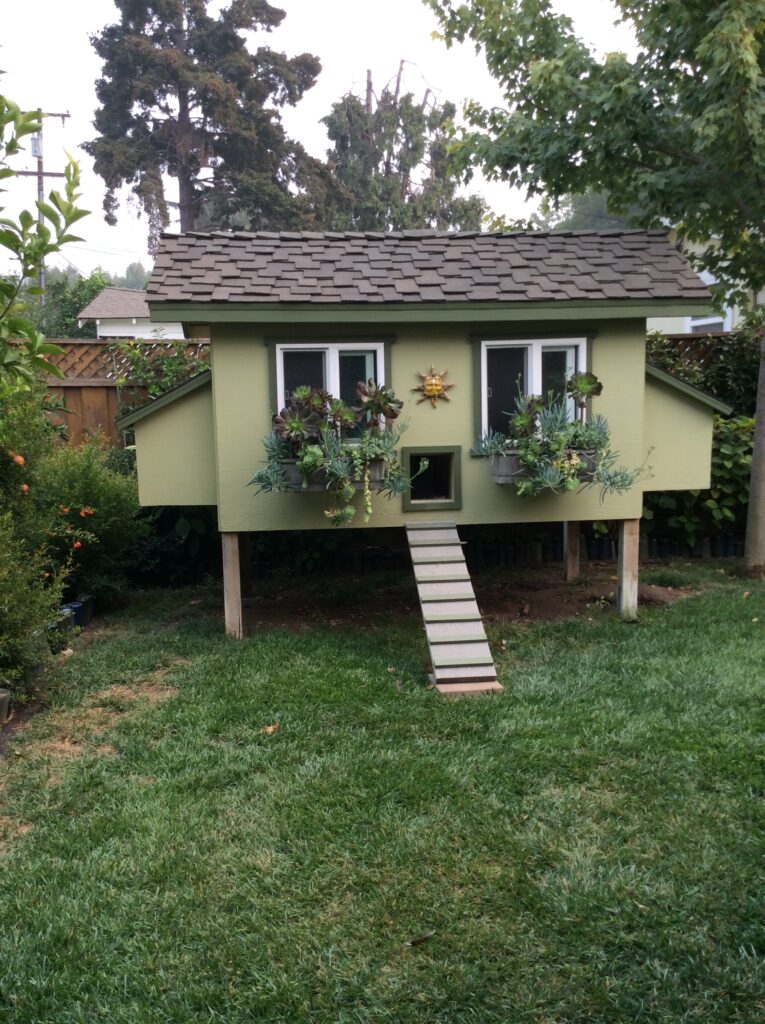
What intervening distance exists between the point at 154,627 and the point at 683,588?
446 centimetres

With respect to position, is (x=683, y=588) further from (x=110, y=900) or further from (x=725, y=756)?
(x=110, y=900)

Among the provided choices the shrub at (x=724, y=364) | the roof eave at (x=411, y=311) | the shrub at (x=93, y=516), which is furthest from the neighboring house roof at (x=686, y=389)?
the shrub at (x=93, y=516)

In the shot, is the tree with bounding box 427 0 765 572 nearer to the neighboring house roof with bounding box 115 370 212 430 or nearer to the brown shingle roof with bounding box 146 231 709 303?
the brown shingle roof with bounding box 146 231 709 303

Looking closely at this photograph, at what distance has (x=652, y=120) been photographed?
22.4 feet

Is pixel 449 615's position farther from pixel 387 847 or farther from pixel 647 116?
pixel 647 116

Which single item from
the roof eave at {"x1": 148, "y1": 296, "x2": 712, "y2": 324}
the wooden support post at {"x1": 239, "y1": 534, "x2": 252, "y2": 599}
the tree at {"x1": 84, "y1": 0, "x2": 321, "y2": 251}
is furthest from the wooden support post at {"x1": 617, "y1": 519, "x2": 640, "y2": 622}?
the tree at {"x1": 84, "y1": 0, "x2": 321, "y2": 251}

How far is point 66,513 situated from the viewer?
6340 millimetres

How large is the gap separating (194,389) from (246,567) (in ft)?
6.85

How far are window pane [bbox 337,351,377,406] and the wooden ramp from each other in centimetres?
107

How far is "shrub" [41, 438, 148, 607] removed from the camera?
6.46 m

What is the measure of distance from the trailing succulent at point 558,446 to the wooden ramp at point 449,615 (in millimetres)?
666

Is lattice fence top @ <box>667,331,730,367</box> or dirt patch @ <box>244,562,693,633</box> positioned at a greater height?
lattice fence top @ <box>667,331,730,367</box>

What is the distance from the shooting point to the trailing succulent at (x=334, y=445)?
5203 millimetres

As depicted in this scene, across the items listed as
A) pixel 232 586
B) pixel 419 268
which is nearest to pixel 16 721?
pixel 232 586
